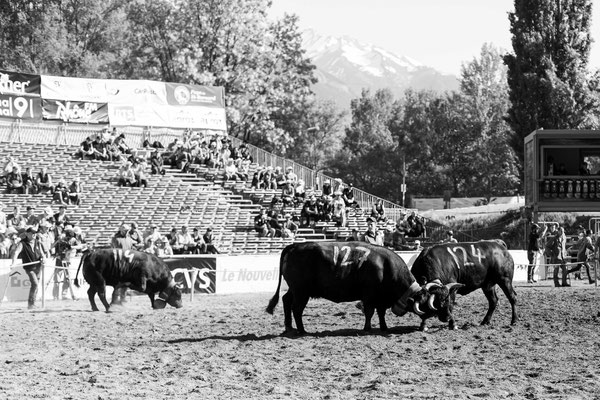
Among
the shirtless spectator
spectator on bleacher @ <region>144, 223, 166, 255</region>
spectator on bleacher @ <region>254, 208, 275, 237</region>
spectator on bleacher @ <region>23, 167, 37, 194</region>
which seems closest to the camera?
spectator on bleacher @ <region>144, 223, 166, 255</region>

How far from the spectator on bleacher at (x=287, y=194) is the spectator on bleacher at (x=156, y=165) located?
4899 mm

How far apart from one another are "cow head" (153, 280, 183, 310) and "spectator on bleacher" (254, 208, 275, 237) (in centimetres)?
1266

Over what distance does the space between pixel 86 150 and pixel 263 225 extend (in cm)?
812

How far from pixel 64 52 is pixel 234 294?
115ft

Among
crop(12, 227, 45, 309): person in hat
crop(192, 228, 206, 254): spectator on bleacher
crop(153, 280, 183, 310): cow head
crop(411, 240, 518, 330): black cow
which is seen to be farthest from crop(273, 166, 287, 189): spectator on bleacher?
crop(411, 240, 518, 330): black cow

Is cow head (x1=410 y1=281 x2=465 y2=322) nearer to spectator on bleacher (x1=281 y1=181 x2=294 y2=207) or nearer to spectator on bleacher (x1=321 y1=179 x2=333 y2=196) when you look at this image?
spectator on bleacher (x1=281 y1=181 x2=294 y2=207)

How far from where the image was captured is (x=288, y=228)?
3619 cm

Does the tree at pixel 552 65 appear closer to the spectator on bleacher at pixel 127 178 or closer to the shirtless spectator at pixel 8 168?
the spectator on bleacher at pixel 127 178

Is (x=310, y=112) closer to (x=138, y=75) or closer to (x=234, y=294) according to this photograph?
(x=138, y=75)

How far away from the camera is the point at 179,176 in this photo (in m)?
40.0

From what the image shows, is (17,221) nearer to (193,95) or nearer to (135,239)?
(135,239)

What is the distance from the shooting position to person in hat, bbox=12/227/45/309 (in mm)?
23406

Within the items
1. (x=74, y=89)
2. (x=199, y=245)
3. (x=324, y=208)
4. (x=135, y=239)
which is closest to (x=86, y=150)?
(x=74, y=89)

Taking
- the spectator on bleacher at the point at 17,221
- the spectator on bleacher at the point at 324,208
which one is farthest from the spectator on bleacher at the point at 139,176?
the spectator on bleacher at the point at 17,221
